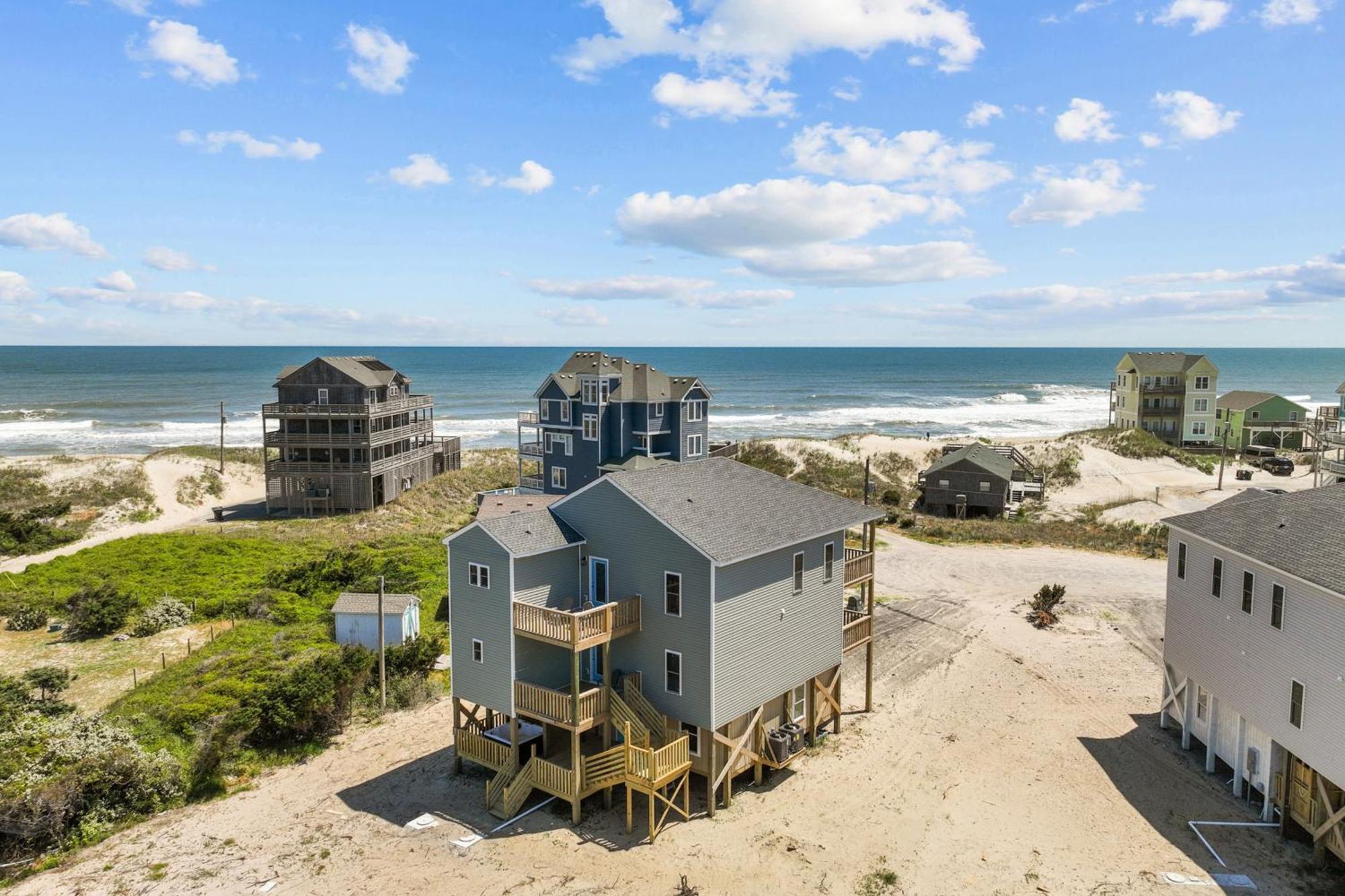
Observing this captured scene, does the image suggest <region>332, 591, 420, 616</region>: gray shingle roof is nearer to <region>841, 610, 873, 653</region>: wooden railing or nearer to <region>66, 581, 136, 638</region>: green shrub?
<region>66, 581, 136, 638</region>: green shrub

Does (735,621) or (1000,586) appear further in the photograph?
(1000,586)

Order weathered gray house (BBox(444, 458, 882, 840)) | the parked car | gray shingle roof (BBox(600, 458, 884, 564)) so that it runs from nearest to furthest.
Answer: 1. weathered gray house (BBox(444, 458, 882, 840))
2. gray shingle roof (BBox(600, 458, 884, 564))
3. the parked car

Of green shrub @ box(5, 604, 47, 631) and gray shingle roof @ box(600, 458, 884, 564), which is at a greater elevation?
gray shingle roof @ box(600, 458, 884, 564)

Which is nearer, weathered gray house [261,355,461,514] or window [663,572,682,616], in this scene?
window [663,572,682,616]

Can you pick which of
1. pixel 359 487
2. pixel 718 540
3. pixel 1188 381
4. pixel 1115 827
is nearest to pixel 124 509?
pixel 359 487

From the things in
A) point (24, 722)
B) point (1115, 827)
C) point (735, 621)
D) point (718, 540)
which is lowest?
point (1115, 827)

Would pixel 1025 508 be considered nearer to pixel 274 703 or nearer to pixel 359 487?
pixel 359 487

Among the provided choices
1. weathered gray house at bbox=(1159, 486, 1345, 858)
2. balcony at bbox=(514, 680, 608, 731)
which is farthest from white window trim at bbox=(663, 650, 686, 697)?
weathered gray house at bbox=(1159, 486, 1345, 858)
